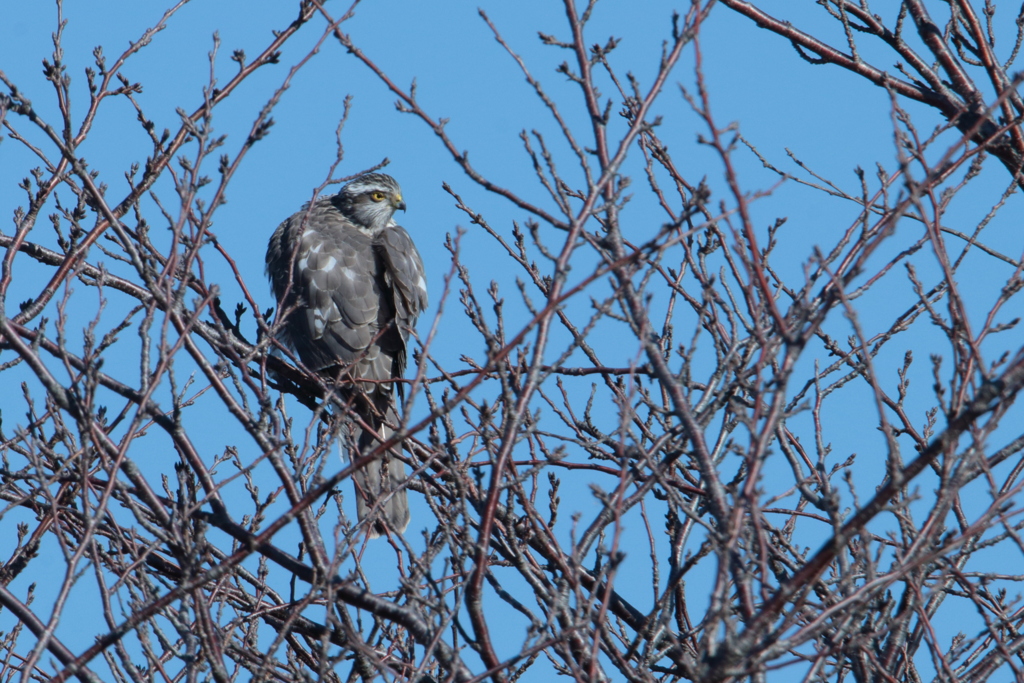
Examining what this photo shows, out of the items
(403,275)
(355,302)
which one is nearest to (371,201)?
(403,275)

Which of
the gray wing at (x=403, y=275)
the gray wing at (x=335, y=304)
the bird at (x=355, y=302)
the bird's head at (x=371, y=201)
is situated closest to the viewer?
the bird at (x=355, y=302)

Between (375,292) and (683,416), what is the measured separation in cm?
473

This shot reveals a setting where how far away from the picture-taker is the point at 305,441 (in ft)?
11.2

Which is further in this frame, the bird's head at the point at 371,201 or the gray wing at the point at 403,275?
the bird's head at the point at 371,201

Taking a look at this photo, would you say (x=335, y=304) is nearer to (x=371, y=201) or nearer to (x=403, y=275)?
(x=403, y=275)

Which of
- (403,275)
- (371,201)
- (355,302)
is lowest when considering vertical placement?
(355,302)

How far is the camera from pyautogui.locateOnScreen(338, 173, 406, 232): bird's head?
837 cm

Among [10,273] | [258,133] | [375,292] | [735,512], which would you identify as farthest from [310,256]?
[735,512]

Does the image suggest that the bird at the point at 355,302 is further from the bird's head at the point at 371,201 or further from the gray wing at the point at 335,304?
the bird's head at the point at 371,201

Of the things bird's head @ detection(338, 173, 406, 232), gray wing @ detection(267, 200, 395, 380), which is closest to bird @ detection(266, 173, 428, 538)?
gray wing @ detection(267, 200, 395, 380)

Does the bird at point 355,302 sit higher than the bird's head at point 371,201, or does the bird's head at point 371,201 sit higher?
the bird's head at point 371,201

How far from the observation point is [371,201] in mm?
8430

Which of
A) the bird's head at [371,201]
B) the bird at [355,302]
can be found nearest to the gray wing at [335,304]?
the bird at [355,302]

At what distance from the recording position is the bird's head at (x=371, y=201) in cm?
837
